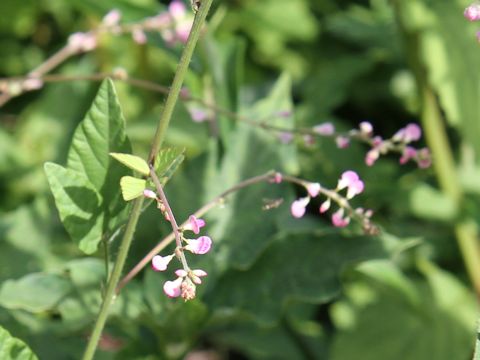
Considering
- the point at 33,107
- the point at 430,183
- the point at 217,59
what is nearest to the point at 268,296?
the point at 217,59

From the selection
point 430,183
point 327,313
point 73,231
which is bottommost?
point 327,313

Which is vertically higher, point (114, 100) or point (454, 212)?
point (114, 100)

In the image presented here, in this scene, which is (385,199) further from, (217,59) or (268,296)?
(268,296)

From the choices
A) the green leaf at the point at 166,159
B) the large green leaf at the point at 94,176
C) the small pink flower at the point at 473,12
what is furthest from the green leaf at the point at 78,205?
the small pink flower at the point at 473,12

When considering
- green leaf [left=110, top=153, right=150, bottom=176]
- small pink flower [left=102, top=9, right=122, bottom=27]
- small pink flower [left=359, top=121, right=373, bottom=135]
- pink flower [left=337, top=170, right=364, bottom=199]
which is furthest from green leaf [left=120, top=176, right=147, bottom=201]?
small pink flower [left=102, top=9, right=122, bottom=27]

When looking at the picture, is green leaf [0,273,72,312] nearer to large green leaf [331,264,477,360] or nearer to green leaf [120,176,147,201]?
green leaf [120,176,147,201]

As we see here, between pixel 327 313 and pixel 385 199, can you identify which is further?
pixel 327 313
